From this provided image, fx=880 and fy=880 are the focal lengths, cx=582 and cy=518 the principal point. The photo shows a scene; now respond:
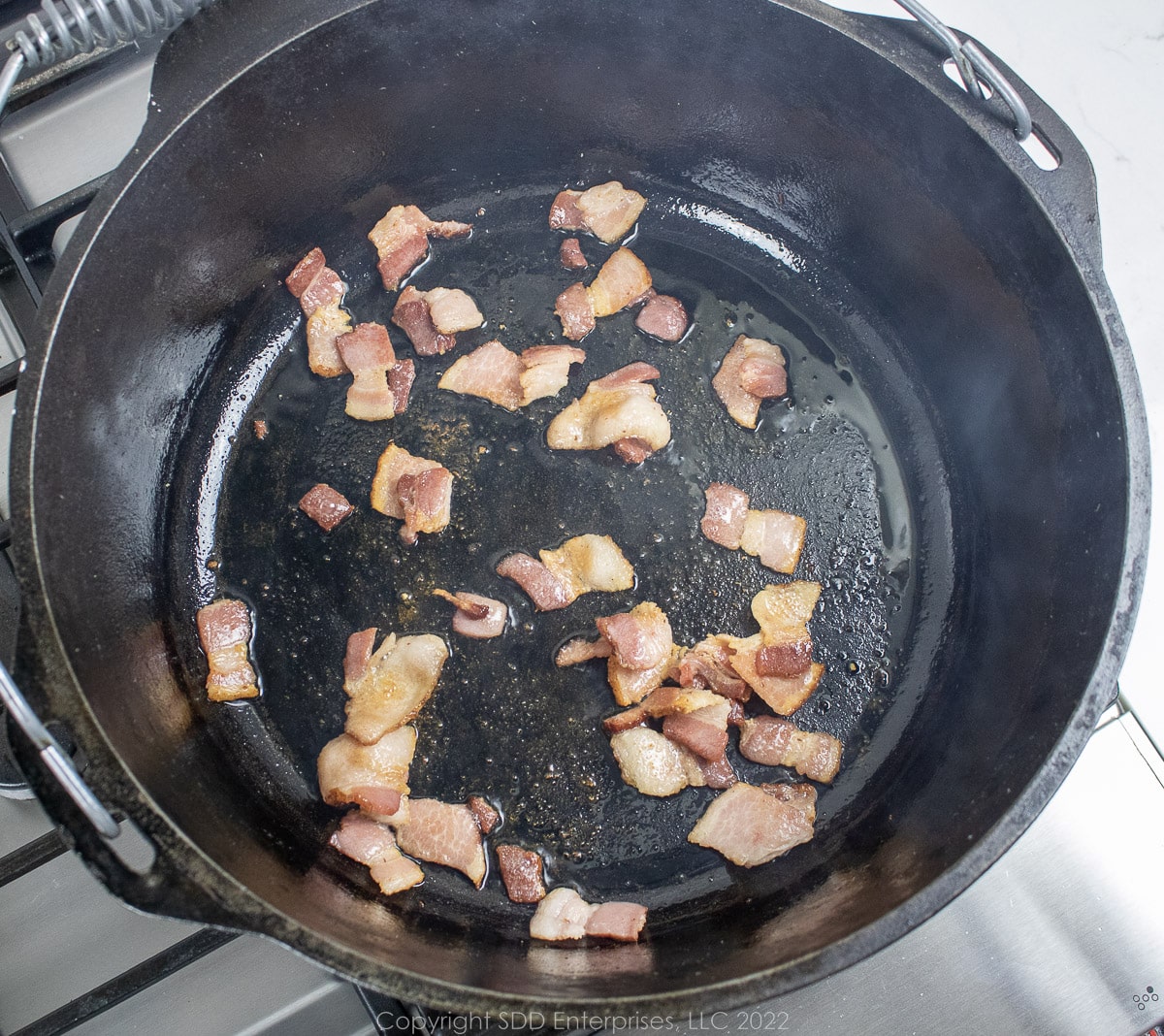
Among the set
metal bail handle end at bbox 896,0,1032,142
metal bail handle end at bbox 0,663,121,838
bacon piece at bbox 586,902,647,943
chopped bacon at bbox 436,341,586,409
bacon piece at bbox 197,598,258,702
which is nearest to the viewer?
metal bail handle end at bbox 0,663,121,838

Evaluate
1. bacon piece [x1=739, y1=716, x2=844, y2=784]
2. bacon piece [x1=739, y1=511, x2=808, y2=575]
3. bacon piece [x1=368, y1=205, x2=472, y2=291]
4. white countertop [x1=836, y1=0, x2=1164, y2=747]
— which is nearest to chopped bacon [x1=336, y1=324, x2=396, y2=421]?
bacon piece [x1=368, y1=205, x2=472, y2=291]

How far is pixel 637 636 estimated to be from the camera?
1294 millimetres

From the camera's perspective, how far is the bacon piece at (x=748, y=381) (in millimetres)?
1421

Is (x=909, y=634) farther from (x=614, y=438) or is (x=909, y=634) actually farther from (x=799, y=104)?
(x=799, y=104)

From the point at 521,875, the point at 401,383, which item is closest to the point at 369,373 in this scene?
the point at 401,383

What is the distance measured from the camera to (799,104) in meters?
1.40

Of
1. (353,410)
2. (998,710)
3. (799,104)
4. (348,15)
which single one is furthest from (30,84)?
(998,710)

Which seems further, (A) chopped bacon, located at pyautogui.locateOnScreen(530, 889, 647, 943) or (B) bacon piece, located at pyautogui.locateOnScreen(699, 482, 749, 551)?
(B) bacon piece, located at pyautogui.locateOnScreen(699, 482, 749, 551)

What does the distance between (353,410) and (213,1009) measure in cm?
85

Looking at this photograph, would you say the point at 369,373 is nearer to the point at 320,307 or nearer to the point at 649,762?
the point at 320,307

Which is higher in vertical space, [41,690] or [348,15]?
[348,15]

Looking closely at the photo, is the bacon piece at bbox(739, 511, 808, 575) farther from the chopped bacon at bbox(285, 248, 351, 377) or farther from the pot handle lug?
the chopped bacon at bbox(285, 248, 351, 377)

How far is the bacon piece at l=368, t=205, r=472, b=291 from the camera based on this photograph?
1467mm

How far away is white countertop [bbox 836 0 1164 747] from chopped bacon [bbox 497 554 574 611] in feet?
3.25
